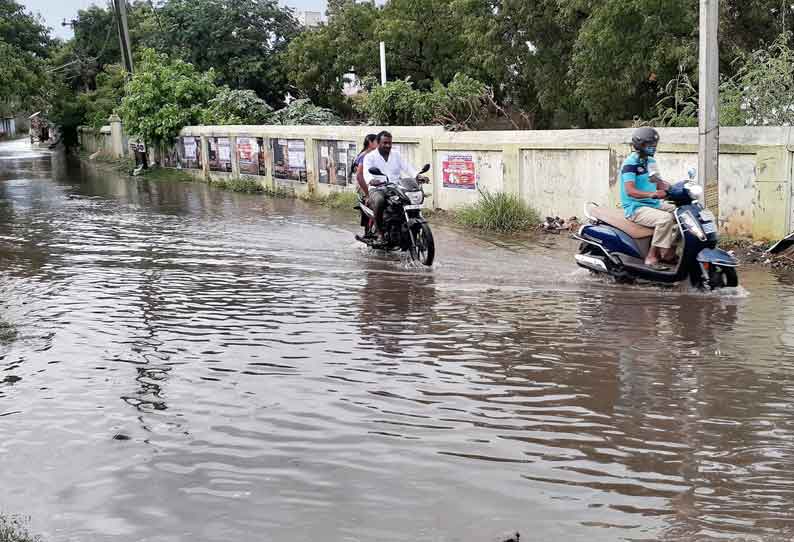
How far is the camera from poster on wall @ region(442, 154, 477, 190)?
651 inches

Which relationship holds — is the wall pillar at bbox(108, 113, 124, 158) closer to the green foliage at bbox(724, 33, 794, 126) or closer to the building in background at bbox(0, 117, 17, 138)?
the green foliage at bbox(724, 33, 794, 126)

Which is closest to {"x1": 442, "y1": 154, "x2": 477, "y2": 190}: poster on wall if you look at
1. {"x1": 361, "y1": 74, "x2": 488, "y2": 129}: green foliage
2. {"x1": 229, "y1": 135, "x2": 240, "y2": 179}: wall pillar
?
{"x1": 361, "y1": 74, "x2": 488, "y2": 129}: green foliage

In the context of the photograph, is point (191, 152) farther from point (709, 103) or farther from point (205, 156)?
point (709, 103)

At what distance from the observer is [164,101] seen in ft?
110

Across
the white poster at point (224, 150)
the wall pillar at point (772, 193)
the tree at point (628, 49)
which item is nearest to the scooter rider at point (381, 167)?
Answer: the wall pillar at point (772, 193)

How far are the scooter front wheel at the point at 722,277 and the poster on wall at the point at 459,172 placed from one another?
25.6 feet

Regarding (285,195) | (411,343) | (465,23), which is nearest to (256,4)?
(465,23)

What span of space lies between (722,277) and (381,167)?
488 cm

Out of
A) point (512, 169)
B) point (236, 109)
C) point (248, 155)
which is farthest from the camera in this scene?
point (236, 109)

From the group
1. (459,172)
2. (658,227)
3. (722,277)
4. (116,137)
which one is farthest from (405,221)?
(116,137)

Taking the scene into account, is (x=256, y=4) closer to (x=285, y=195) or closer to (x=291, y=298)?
(x=285, y=195)

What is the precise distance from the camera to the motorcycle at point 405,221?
450 inches

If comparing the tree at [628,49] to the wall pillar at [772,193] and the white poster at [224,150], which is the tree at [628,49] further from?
the wall pillar at [772,193]

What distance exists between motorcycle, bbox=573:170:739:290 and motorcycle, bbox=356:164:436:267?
6.72 feet
